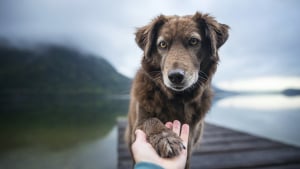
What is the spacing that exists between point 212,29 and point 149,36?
54 cm

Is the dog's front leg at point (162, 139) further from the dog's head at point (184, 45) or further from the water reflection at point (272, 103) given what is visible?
the water reflection at point (272, 103)

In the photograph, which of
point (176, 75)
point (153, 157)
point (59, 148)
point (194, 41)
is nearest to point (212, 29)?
point (194, 41)

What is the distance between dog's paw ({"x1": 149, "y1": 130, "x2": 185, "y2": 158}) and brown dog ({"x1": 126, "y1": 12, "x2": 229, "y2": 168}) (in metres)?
0.23

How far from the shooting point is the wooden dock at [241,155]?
2656 mm

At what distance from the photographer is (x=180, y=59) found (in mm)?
1728

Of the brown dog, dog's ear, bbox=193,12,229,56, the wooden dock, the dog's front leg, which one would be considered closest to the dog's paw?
the dog's front leg

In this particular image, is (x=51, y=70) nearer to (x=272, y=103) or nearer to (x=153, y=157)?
(x=272, y=103)

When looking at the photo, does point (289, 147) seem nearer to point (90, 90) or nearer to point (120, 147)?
point (120, 147)

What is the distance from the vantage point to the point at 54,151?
6824 millimetres

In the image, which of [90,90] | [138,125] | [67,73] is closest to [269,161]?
[138,125]

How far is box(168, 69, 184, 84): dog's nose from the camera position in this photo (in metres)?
1.62

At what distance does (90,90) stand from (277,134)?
131ft

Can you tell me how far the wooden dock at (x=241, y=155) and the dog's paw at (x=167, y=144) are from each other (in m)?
1.33

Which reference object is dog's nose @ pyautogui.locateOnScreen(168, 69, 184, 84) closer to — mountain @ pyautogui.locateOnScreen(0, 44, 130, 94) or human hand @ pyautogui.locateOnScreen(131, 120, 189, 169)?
human hand @ pyautogui.locateOnScreen(131, 120, 189, 169)
